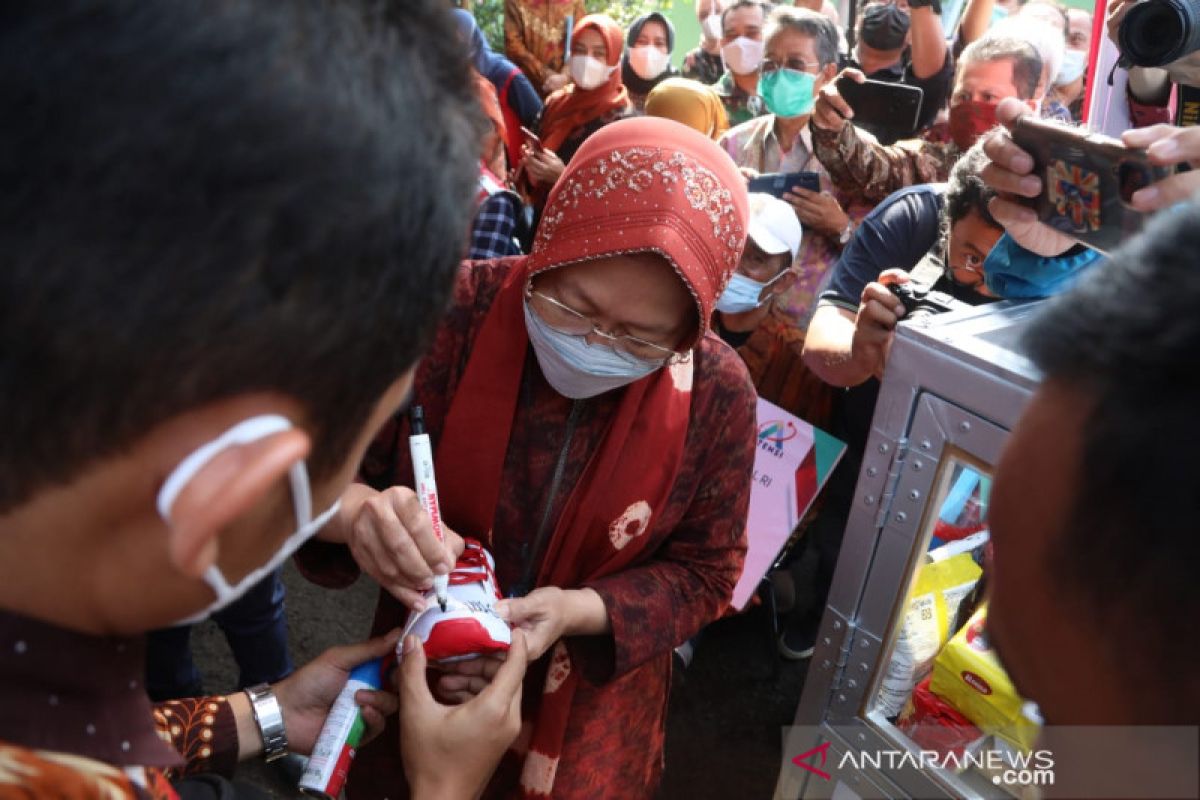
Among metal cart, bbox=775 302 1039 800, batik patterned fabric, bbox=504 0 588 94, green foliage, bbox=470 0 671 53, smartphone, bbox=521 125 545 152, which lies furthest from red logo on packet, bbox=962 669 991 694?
green foliage, bbox=470 0 671 53

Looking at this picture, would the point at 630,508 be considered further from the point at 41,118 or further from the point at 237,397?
the point at 41,118

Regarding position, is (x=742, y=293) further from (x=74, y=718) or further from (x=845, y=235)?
(x=74, y=718)

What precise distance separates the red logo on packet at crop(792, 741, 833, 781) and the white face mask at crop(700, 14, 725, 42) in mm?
5480

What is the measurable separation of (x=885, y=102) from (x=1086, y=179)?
234cm

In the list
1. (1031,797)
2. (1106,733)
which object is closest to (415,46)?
(1106,733)

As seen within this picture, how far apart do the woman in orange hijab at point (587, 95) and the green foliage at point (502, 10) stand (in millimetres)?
2300

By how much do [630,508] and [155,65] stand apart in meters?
1.20

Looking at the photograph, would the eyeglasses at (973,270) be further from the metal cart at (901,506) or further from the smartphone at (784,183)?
the smartphone at (784,183)

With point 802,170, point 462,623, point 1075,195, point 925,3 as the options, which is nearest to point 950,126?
point 802,170

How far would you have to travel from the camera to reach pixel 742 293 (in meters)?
2.85

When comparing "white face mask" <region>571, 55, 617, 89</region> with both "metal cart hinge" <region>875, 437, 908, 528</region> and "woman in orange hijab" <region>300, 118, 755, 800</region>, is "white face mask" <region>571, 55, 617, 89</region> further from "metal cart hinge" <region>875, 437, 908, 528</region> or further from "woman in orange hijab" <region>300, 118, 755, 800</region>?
"metal cart hinge" <region>875, 437, 908, 528</region>

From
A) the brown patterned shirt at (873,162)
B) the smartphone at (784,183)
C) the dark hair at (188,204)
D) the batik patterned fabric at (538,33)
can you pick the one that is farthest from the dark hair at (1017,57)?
the dark hair at (188,204)

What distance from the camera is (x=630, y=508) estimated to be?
1.59m

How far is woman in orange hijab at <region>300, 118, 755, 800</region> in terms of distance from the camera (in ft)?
4.95
